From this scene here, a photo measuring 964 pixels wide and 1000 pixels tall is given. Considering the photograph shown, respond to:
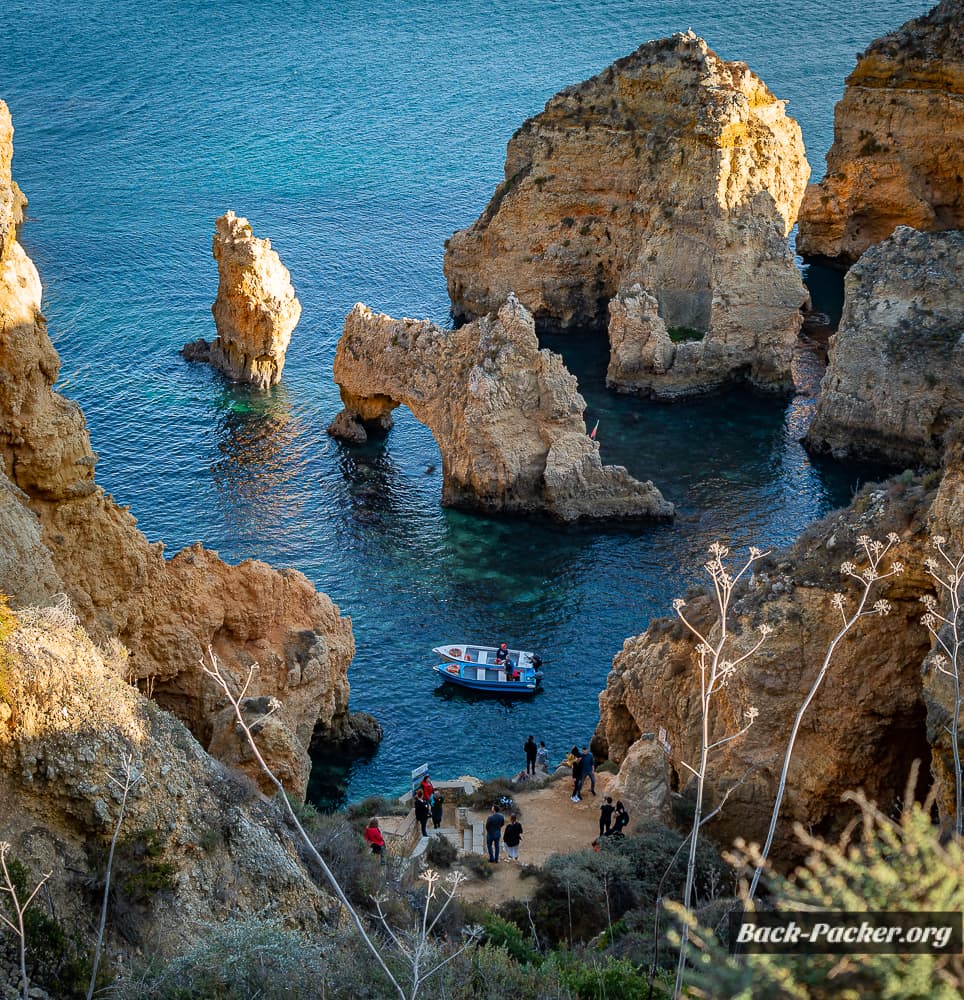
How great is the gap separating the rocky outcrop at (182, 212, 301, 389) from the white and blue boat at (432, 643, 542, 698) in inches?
1056

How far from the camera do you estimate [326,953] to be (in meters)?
21.7

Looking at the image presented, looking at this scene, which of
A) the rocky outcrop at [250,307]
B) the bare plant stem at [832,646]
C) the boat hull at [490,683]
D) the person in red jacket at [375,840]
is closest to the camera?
the bare plant stem at [832,646]

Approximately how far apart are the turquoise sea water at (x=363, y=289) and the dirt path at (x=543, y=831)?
5807mm

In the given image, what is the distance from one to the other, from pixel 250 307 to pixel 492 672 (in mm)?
29013

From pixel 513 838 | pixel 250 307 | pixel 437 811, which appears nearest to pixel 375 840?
pixel 513 838

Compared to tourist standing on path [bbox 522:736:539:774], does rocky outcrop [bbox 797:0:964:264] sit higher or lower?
higher

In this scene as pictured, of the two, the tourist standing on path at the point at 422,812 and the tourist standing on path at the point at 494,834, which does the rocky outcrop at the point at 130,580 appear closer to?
the tourist standing on path at the point at 422,812

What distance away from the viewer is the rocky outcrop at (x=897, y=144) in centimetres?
8119

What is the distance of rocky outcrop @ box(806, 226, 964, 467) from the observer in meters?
61.2

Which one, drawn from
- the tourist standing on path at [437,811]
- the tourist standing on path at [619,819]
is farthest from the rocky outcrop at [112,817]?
the tourist standing on path at [437,811]

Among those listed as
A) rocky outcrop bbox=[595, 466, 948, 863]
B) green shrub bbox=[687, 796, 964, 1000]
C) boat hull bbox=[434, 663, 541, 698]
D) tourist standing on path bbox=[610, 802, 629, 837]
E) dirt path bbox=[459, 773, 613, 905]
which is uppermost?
green shrub bbox=[687, 796, 964, 1000]

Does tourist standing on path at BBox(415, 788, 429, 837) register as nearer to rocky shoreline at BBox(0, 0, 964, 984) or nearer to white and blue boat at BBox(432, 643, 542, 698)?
rocky shoreline at BBox(0, 0, 964, 984)

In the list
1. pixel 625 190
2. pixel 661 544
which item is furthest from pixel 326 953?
pixel 625 190

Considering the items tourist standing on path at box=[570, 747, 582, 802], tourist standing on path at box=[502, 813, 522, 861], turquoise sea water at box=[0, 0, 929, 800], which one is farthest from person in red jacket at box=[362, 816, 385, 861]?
turquoise sea water at box=[0, 0, 929, 800]
